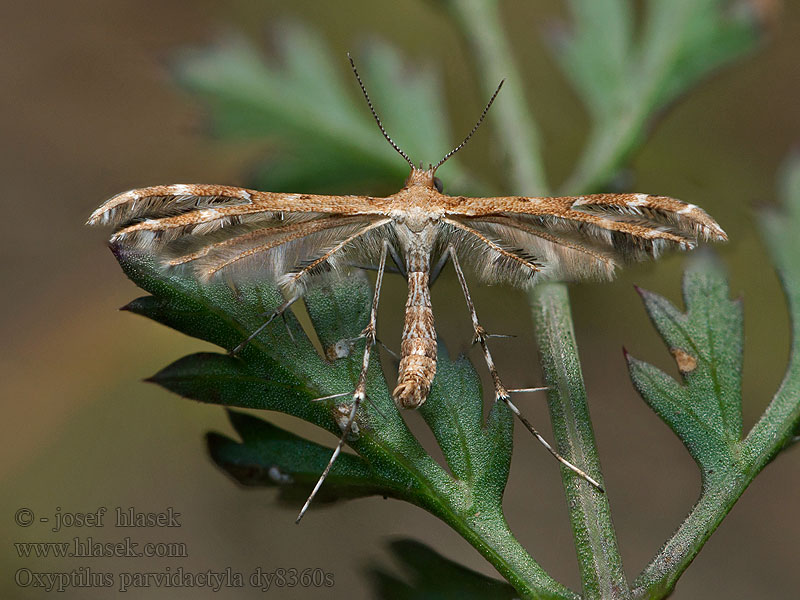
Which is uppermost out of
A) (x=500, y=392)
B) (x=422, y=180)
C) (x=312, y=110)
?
(x=312, y=110)

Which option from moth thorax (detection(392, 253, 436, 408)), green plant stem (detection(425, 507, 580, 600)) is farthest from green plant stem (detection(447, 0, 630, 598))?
moth thorax (detection(392, 253, 436, 408))

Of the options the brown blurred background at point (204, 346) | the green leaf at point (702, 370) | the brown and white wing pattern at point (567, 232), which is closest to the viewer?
the green leaf at point (702, 370)

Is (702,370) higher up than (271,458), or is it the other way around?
(702,370)

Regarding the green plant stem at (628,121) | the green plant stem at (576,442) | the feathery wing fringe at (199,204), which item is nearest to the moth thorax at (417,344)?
the feathery wing fringe at (199,204)

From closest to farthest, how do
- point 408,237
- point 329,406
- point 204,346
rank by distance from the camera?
point 329,406, point 408,237, point 204,346

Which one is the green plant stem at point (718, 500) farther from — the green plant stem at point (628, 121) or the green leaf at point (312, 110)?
the green leaf at point (312, 110)

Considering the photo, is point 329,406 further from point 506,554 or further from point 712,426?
point 712,426

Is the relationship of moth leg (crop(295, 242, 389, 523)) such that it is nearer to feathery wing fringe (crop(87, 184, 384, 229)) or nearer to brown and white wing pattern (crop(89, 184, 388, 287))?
brown and white wing pattern (crop(89, 184, 388, 287))

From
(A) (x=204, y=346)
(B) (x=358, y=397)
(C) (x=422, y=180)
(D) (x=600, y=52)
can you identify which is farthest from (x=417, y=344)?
(D) (x=600, y=52)
